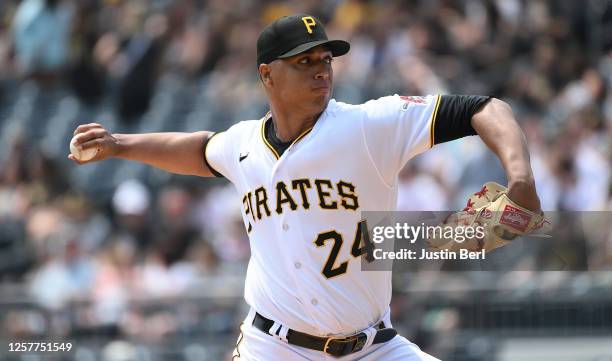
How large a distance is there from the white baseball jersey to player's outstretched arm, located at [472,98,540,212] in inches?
17.8

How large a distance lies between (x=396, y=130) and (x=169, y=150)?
1.32 meters

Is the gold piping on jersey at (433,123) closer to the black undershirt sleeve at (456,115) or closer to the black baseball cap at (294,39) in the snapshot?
the black undershirt sleeve at (456,115)

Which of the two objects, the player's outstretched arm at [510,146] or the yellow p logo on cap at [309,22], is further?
the yellow p logo on cap at [309,22]

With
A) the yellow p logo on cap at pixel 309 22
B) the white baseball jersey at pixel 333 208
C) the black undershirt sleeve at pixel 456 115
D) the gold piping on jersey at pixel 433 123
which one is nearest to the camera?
the black undershirt sleeve at pixel 456 115

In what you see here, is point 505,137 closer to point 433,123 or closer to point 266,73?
point 433,123

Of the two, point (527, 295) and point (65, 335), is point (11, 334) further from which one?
point (527, 295)

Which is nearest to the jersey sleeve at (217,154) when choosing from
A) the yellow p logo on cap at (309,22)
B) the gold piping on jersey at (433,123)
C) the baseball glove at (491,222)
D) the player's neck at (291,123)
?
the player's neck at (291,123)

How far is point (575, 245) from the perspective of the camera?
344 inches

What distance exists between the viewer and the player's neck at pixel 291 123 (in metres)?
5.17

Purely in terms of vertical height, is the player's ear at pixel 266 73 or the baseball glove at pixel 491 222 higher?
the player's ear at pixel 266 73

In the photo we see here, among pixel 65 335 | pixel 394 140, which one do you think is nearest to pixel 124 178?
pixel 65 335

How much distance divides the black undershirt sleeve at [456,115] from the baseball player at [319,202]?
0.27 feet

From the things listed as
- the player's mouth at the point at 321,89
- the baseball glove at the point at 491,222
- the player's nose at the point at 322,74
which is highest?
the player's nose at the point at 322,74

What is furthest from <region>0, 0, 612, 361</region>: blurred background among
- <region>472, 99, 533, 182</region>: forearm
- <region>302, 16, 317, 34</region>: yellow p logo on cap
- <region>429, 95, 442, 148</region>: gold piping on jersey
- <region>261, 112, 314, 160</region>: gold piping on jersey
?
<region>472, 99, 533, 182</region>: forearm
